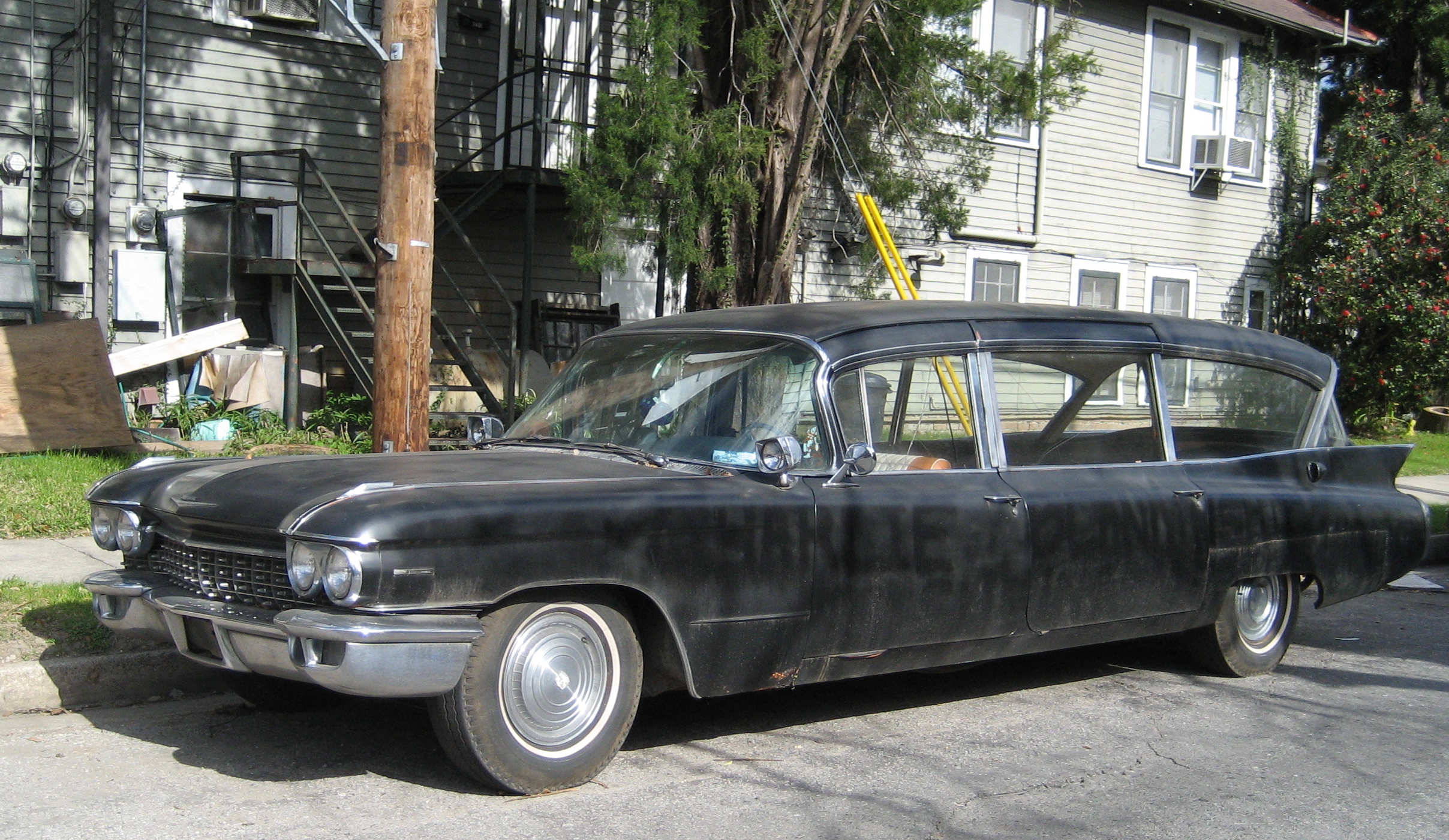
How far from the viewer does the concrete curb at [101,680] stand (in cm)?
527

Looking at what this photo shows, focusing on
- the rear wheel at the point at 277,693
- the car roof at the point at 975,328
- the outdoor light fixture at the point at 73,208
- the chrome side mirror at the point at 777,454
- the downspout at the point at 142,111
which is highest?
the downspout at the point at 142,111

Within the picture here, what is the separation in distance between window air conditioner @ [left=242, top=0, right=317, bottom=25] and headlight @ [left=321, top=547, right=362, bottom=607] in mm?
9833

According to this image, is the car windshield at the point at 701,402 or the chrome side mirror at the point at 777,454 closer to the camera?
the chrome side mirror at the point at 777,454

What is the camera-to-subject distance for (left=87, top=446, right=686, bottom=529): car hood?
13.6ft

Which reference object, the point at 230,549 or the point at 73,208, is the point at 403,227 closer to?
the point at 230,549

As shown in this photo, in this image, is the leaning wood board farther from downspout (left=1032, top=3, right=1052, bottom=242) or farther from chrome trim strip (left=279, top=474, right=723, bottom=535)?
downspout (left=1032, top=3, right=1052, bottom=242)

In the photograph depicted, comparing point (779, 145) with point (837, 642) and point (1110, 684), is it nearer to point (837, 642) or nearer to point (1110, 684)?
point (1110, 684)

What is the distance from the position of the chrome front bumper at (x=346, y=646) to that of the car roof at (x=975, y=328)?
6.17ft

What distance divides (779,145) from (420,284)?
5461 millimetres

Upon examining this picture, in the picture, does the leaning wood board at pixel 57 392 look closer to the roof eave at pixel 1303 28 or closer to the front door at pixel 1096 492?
the front door at pixel 1096 492

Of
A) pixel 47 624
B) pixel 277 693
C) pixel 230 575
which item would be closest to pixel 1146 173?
pixel 277 693

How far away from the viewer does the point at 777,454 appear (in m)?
4.59

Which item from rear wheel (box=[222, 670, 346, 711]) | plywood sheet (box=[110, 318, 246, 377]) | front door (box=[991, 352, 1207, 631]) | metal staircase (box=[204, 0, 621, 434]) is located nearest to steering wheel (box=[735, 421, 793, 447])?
front door (box=[991, 352, 1207, 631])

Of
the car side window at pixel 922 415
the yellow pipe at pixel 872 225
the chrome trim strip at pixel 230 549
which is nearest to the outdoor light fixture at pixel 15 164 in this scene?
the yellow pipe at pixel 872 225
